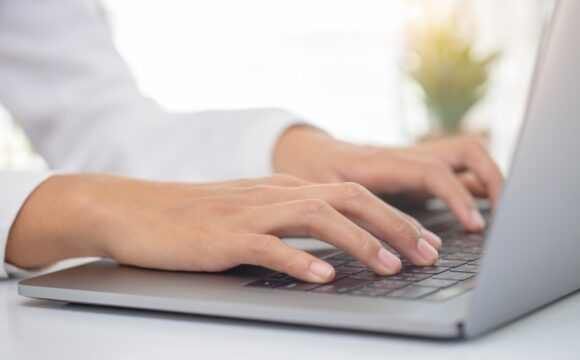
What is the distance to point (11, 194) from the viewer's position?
2.48ft

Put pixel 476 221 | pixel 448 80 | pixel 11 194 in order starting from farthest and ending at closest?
pixel 448 80 → pixel 476 221 → pixel 11 194

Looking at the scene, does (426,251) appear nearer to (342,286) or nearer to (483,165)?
(342,286)

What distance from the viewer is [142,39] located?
472 centimetres

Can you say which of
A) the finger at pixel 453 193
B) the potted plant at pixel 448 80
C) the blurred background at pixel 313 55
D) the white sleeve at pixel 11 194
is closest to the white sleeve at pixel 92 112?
the finger at pixel 453 193

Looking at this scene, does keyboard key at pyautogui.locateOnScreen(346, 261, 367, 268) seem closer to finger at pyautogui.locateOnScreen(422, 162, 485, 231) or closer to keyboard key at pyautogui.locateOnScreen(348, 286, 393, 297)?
keyboard key at pyautogui.locateOnScreen(348, 286, 393, 297)

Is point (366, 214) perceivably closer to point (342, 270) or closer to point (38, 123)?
point (342, 270)

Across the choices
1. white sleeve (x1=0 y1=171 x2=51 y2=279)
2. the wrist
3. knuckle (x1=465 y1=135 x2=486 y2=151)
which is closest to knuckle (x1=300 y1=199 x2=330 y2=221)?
white sleeve (x1=0 y1=171 x2=51 y2=279)

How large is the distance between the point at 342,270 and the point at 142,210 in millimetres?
177

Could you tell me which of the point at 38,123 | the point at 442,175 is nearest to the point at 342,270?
the point at 442,175

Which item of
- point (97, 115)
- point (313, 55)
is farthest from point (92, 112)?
point (313, 55)

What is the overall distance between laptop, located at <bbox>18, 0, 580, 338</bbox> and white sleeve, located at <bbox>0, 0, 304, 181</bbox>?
476 mm

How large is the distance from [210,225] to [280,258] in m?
0.08

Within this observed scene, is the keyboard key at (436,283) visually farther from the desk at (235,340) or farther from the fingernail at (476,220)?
the fingernail at (476,220)

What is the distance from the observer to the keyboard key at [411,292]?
505mm
